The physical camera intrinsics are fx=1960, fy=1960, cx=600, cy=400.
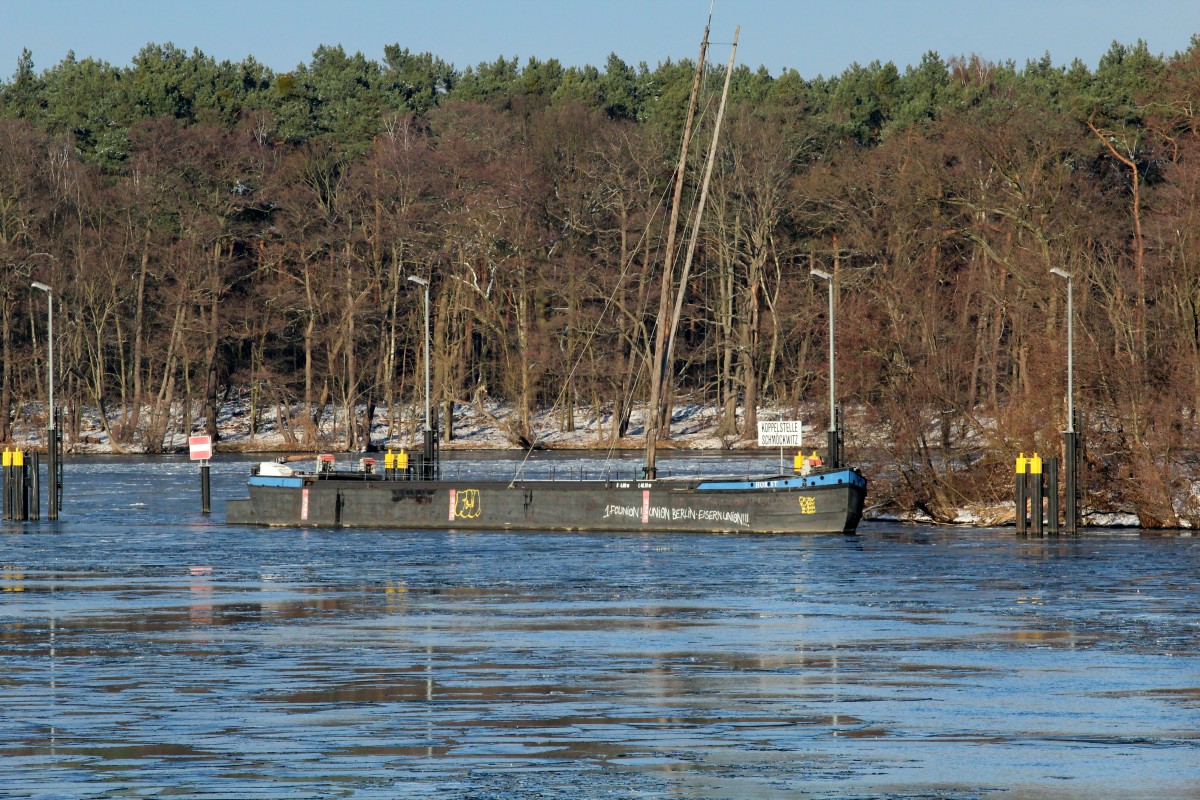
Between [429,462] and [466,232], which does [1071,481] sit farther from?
[466,232]

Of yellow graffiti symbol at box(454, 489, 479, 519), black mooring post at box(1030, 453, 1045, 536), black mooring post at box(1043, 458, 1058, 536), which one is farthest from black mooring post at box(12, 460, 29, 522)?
black mooring post at box(1043, 458, 1058, 536)

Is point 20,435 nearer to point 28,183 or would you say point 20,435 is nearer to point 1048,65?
point 28,183

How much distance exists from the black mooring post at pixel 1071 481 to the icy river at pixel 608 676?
198 inches

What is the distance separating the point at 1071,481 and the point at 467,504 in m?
16.3

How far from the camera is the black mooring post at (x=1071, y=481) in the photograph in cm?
4794

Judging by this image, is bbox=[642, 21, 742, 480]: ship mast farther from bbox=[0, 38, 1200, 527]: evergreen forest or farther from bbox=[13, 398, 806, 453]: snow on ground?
bbox=[13, 398, 806, 453]: snow on ground

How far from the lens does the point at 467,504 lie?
53.9 metres

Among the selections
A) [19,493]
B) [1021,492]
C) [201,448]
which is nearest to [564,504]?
[1021,492]

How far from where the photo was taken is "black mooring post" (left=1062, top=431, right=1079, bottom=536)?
157 feet

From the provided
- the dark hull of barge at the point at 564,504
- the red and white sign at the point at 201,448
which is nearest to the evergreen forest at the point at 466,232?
the red and white sign at the point at 201,448

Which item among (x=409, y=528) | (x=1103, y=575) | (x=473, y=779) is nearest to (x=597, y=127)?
(x=409, y=528)

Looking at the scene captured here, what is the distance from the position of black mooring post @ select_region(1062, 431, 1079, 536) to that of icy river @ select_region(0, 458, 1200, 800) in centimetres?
502

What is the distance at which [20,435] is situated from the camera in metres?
108

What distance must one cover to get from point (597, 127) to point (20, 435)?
35.9m
